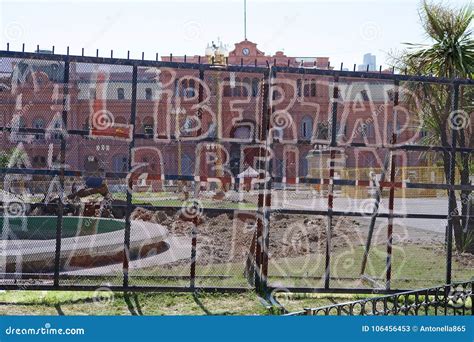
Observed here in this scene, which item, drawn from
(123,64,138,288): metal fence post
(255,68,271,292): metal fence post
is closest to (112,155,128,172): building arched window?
(123,64,138,288): metal fence post

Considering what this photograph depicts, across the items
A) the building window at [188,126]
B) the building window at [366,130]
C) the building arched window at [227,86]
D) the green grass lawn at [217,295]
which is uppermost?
the building arched window at [227,86]

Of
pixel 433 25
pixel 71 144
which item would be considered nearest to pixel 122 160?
pixel 71 144

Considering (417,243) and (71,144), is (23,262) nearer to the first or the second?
(71,144)

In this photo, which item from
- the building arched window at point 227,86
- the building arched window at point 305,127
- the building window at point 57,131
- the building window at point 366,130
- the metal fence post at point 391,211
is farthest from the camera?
the building arched window at point 305,127

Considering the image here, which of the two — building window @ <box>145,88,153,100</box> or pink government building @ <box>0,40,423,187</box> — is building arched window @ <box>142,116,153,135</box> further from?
building window @ <box>145,88,153,100</box>

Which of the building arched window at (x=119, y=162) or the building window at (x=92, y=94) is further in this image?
the building arched window at (x=119, y=162)

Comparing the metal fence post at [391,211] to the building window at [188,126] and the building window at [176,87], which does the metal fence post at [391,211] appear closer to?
the building window at [188,126]

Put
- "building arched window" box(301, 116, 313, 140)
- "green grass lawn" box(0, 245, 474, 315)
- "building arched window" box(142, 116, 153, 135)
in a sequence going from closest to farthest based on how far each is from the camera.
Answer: "green grass lawn" box(0, 245, 474, 315) < "building arched window" box(142, 116, 153, 135) < "building arched window" box(301, 116, 313, 140)

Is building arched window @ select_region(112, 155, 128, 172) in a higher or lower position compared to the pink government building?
lower

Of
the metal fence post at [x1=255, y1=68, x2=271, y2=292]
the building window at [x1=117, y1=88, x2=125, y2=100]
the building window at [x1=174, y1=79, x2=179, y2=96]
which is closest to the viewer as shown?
the metal fence post at [x1=255, y1=68, x2=271, y2=292]

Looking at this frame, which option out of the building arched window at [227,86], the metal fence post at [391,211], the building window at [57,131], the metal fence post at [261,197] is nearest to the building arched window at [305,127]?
the building arched window at [227,86]

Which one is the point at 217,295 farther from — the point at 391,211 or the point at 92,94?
the point at 92,94

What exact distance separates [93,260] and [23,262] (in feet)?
3.27

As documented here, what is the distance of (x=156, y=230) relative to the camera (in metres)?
10.5
